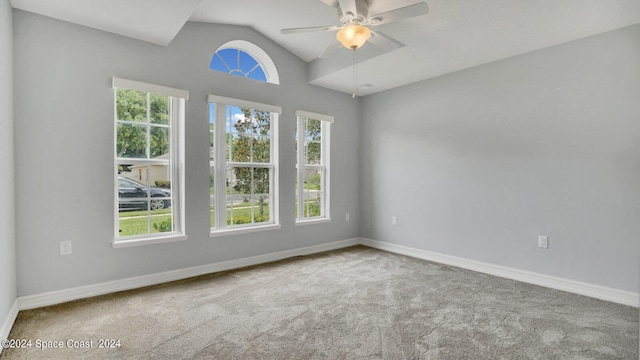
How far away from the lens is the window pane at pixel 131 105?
3.09 m

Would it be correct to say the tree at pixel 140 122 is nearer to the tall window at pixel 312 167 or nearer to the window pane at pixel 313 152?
the tall window at pixel 312 167

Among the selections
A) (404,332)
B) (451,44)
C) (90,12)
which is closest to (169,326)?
(404,332)

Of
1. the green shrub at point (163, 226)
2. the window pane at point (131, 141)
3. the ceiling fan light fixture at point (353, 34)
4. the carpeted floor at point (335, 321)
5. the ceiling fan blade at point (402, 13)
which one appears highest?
the ceiling fan blade at point (402, 13)

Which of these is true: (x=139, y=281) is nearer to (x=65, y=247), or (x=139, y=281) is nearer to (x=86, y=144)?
(x=65, y=247)

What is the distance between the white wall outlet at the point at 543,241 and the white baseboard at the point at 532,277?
30cm

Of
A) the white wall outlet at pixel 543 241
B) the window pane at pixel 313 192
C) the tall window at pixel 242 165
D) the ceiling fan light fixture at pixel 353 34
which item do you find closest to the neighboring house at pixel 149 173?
the tall window at pixel 242 165

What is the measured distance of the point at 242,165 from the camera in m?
3.94

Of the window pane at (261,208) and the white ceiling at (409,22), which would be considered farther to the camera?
the window pane at (261,208)

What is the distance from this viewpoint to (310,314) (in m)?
2.54

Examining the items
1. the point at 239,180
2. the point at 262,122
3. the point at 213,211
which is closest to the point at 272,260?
the point at 213,211

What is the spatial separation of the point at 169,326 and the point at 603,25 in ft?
14.3

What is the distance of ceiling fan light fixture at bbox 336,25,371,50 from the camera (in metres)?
2.43

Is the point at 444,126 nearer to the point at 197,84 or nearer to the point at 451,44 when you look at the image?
the point at 451,44

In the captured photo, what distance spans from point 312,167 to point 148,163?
Answer: 2186 mm
